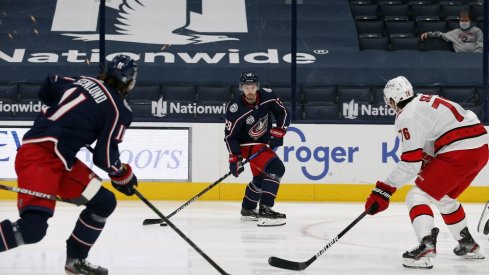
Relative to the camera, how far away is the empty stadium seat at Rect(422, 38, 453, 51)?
437 inches

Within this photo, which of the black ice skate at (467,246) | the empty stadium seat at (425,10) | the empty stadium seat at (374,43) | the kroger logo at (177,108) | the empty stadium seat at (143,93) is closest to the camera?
the black ice skate at (467,246)

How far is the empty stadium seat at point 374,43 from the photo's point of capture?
1132cm

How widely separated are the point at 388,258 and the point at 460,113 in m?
0.87

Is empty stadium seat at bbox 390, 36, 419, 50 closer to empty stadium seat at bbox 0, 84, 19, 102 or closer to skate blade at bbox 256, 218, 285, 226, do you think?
empty stadium seat at bbox 0, 84, 19, 102

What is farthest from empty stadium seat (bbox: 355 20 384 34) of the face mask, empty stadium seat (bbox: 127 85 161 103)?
empty stadium seat (bbox: 127 85 161 103)

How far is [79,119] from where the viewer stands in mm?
3838

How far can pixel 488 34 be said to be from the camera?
29.7 ft

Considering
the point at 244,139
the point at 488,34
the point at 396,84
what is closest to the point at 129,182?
the point at 396,84

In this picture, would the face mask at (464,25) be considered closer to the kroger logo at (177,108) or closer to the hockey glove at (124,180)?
the kroger logo at (177,108)

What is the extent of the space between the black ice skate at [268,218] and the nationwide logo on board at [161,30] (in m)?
4.52

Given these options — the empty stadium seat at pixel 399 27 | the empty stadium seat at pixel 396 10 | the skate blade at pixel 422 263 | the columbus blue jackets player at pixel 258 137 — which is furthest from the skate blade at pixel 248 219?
the empty stadium seat at pixel 396 10

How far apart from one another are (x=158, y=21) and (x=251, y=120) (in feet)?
18.4

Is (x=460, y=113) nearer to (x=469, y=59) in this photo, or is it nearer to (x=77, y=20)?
(x=469, y=59)

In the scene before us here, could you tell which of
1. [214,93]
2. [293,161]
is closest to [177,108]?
[214,93]
